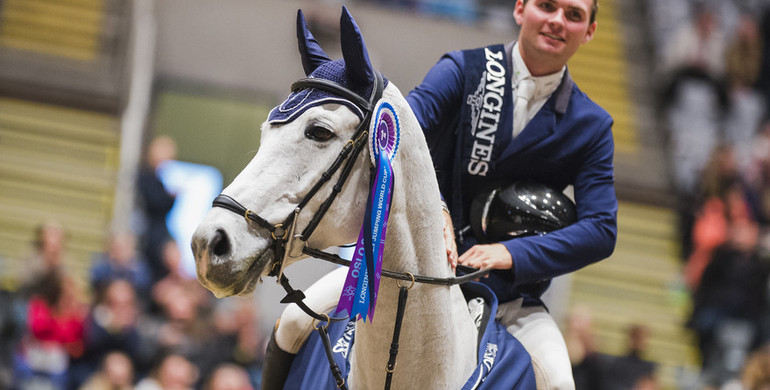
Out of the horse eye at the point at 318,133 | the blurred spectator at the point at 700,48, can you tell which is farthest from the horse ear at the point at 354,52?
the blurred spectator at the point at 700,48

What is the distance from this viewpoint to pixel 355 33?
2.44 meters

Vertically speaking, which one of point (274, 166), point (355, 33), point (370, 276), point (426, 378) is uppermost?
point (355, 33)

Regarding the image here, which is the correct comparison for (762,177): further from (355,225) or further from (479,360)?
(355,225)

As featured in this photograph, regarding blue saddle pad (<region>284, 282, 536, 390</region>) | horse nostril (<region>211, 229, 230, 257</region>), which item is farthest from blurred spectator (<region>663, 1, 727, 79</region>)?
horse nostril (<region>211, 229, 230, 257</region>)

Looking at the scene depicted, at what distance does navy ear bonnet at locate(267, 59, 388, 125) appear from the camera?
2412 millimetres

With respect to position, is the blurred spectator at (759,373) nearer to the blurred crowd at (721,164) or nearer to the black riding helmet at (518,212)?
the blurred crowd at (721,164)

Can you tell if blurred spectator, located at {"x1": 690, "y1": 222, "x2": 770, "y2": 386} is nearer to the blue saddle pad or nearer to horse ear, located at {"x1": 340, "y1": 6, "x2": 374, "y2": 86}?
the blue saddle pad

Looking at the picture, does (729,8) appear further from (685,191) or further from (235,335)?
(235,335)

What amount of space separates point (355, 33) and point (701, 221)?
822 centimetres

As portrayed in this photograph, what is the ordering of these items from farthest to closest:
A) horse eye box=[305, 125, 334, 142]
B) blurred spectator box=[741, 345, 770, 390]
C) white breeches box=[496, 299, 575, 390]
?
1. blurred spectator box=[741, 345, 770, 390]
2. white breeches box=[496, 299, 575, 390]
3. horse eye box=[305, 125, 334, 142]

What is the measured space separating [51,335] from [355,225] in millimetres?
4869

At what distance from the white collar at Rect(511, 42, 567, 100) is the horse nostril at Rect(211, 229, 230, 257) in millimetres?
1296

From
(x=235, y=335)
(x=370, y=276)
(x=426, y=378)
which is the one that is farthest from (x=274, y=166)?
(x=235, y=335)

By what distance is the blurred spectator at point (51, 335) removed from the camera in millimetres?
6656
